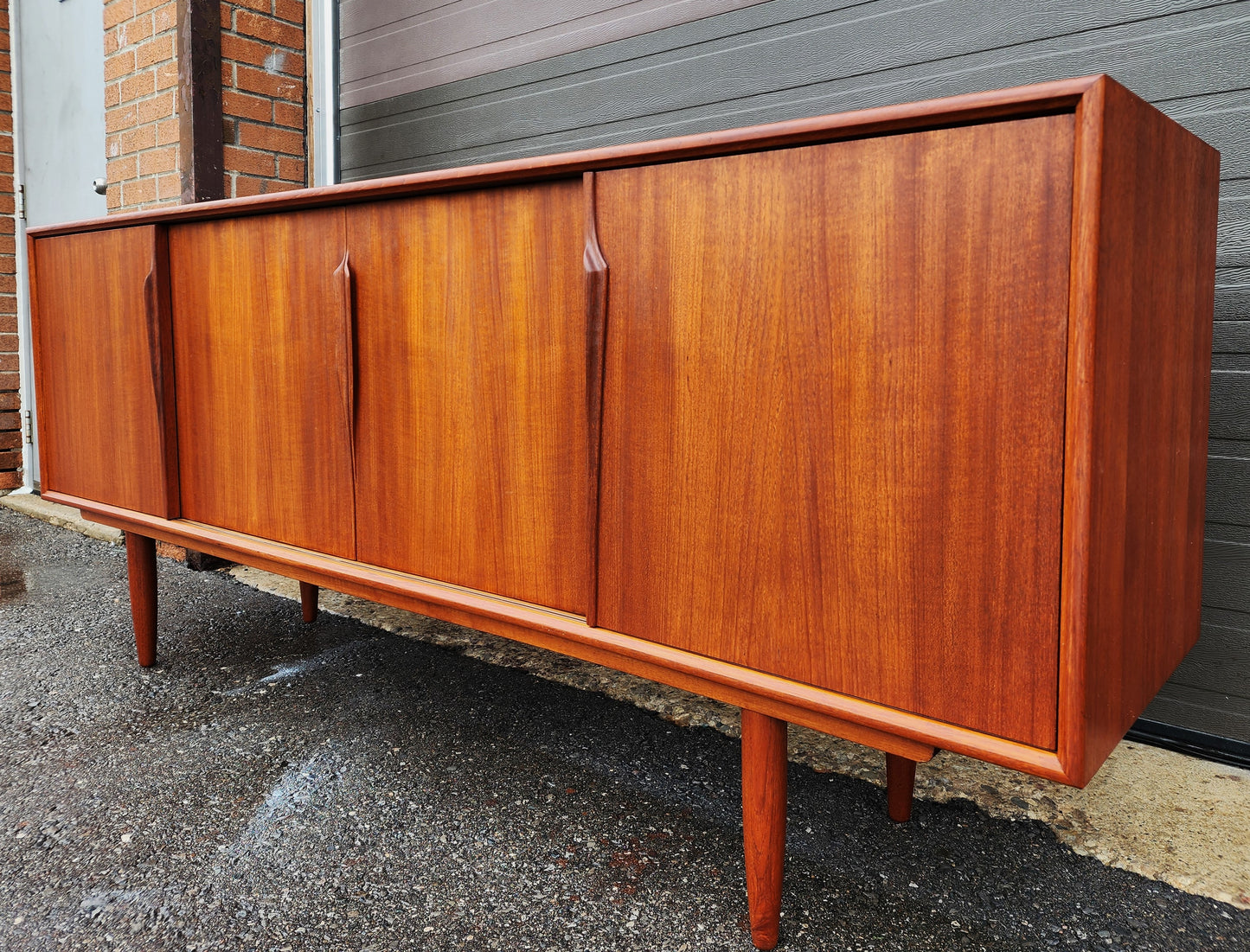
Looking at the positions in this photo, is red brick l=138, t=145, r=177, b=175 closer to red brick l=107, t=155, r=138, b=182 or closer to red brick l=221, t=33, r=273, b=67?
red brick l=107, t=155, r=138, b=182

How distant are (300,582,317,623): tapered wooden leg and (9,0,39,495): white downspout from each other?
95.0 inches

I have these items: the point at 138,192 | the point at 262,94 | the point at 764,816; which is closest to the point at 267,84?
the point at 262,94

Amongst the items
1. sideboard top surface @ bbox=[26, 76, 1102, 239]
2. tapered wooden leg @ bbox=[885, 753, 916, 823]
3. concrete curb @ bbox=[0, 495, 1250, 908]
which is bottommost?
concrete curb @ bbox=[0, 495, 1250, 908]

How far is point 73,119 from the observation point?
147 inches

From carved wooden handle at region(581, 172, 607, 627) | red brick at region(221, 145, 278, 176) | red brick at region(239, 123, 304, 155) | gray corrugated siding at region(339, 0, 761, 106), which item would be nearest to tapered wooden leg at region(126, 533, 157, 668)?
carved wooden handle at region(581, 172, 607, 627)

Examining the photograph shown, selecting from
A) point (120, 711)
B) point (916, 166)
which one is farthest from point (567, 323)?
point (120, 711)

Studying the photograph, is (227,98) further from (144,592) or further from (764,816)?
(764,816)

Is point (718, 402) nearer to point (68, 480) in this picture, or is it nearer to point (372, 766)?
point (372, 766)

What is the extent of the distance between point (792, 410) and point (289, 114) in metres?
2.82

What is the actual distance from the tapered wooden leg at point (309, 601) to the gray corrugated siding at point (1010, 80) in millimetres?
1479

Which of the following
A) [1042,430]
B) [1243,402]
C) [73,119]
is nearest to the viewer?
[1042,430]

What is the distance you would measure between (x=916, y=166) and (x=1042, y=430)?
297 millimetres

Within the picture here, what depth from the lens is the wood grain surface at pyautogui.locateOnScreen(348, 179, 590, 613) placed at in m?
1.21

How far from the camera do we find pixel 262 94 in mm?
3035
